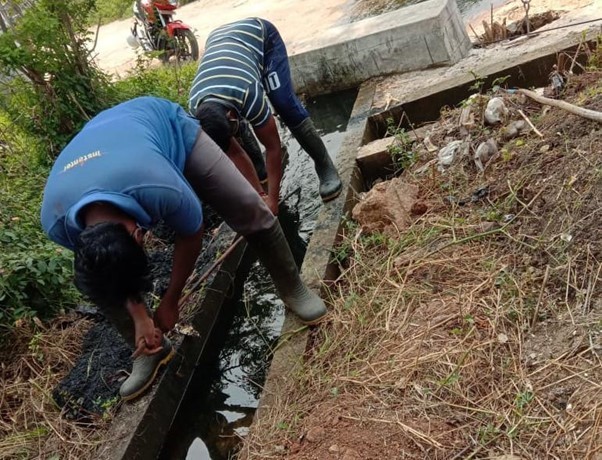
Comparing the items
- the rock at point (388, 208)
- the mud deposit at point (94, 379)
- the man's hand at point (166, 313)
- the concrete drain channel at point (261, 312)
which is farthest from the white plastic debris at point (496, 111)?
the mud deposit at point (94, 379)

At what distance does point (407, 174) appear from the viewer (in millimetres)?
4047

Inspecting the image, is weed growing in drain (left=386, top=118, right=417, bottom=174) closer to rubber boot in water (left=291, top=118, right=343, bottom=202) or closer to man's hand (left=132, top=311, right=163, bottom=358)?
rubber boot in water (left=291, top=118, right=343, bottom=202)

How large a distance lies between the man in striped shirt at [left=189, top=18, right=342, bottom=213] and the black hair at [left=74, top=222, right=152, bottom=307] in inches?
51.3

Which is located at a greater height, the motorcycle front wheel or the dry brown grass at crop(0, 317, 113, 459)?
the motorcycle front wheel

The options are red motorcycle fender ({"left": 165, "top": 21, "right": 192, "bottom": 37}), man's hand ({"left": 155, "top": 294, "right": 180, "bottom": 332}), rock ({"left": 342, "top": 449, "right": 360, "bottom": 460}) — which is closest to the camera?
rock ({"left": 342, "top": 449, "right": 360, "bottom": 460})

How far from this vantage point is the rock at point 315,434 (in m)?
2.41

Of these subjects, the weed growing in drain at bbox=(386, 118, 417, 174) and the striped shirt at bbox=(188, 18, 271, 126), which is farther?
the weed growing in drain at bbox=(386, 118, 417, 174)

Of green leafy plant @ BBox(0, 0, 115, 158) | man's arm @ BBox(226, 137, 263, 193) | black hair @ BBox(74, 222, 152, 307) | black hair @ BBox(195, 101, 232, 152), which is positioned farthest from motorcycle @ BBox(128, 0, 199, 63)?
Answer: black hair @ BBox(74, 222, 152, 307)

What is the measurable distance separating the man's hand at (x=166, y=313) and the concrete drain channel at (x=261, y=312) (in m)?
0.36

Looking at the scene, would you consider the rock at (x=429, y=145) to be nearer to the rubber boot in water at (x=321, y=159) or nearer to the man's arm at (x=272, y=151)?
the rubber boot in water at (x=321, y=159)

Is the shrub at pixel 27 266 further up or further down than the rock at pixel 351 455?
further up

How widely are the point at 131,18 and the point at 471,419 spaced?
49.9ft

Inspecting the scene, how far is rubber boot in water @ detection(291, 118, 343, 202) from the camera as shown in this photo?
4191 millimetres

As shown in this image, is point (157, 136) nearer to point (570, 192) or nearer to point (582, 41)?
point (570, 192)
